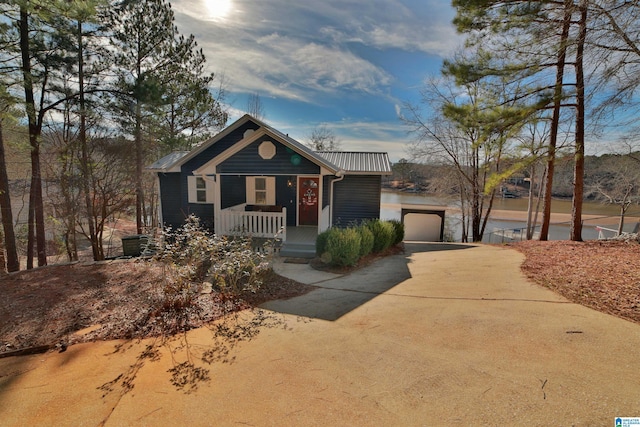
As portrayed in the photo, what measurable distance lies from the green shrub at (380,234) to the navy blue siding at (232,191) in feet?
17.2

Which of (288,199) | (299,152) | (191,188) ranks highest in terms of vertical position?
(299,152)

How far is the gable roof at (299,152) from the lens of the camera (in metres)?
8.58

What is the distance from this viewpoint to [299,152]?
28.0 feet

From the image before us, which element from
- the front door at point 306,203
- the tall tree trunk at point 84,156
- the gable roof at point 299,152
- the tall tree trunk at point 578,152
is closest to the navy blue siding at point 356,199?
the gable roof at point 299,152

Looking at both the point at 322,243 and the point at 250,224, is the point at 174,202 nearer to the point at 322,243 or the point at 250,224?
the point at 250,224

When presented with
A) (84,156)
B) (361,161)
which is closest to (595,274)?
(361,161)

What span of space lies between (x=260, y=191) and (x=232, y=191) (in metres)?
1.13

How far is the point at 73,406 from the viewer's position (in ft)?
8.27

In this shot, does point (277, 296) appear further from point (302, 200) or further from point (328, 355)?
point (302, 200)

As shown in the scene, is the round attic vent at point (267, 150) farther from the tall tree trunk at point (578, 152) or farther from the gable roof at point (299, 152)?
the tall tree trunk at point (578, 152)

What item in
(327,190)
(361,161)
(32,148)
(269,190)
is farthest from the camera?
(361,161)

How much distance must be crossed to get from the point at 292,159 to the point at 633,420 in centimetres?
796

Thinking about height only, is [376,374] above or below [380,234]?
below
